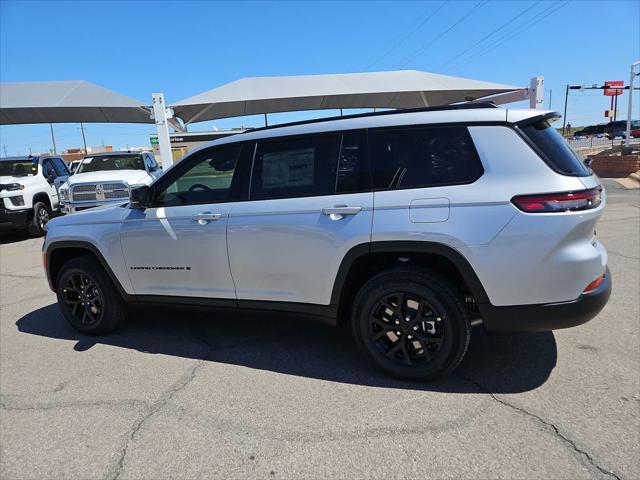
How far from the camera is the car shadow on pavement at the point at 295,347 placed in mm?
3135

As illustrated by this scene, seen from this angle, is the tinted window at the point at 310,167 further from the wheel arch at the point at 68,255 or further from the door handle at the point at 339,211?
the wheel arch at the point at 68,255

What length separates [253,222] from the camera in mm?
3336

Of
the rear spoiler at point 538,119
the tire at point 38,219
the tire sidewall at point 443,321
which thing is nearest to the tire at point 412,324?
the tire sidewall at point 443,321

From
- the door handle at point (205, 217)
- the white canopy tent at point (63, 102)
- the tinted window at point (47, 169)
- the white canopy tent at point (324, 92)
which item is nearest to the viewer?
the door handle at point (205, 217)

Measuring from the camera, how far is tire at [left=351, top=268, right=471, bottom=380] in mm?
2887

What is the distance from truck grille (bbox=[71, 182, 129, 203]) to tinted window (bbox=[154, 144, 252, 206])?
6.72 m

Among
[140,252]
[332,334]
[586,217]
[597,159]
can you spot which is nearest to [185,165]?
[140,252]

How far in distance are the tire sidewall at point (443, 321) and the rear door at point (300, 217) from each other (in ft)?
1.01

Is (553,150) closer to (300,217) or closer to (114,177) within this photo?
(300,217)

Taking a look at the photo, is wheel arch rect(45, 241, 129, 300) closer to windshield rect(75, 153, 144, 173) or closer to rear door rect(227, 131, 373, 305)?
rear door rect(227, 131, 373, 305)

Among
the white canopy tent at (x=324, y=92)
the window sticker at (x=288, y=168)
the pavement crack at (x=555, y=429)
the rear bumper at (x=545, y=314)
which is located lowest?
the pavement crack at (x=555, y=429)

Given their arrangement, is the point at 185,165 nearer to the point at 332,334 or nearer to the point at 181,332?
the point at 181,332

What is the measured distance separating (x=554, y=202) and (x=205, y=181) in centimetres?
272

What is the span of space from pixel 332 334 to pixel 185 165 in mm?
2027
